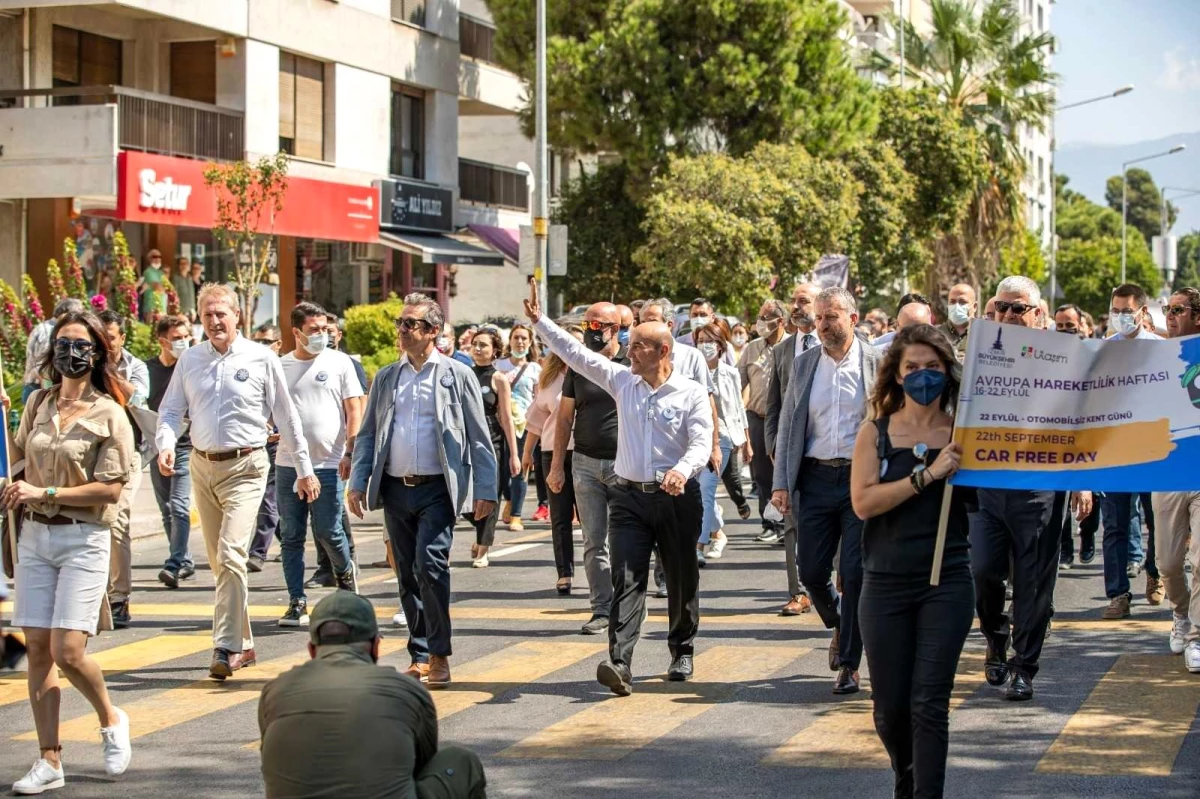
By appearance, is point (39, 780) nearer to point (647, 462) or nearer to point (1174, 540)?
point (647, 462)

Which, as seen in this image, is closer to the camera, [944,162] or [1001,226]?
[944,162]

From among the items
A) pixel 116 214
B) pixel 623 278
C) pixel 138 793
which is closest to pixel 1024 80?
pixel 623 278

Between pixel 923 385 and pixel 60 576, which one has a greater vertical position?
pixel 923 385

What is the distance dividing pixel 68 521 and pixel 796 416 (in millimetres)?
3723

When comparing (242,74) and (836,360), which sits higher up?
(242,74)

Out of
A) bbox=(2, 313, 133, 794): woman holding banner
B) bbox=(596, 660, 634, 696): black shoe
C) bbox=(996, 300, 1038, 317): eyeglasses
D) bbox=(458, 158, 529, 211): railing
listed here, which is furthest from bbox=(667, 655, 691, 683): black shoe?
bbox=(458, 158, 529, 211): railing

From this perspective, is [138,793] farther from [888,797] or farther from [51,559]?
[888,797]

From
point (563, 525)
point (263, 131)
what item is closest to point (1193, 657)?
point (563, 525)

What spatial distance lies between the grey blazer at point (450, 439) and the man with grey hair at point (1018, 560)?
8.53 feet

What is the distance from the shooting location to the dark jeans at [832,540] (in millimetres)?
8828

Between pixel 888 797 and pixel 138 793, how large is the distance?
9.78ft

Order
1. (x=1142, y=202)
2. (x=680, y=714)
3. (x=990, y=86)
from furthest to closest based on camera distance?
1. (x=1142, y=202)
2. (x=990, y=86)
3. (x=680, y=714)

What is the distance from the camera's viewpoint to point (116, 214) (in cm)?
2675

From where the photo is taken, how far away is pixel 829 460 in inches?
352
